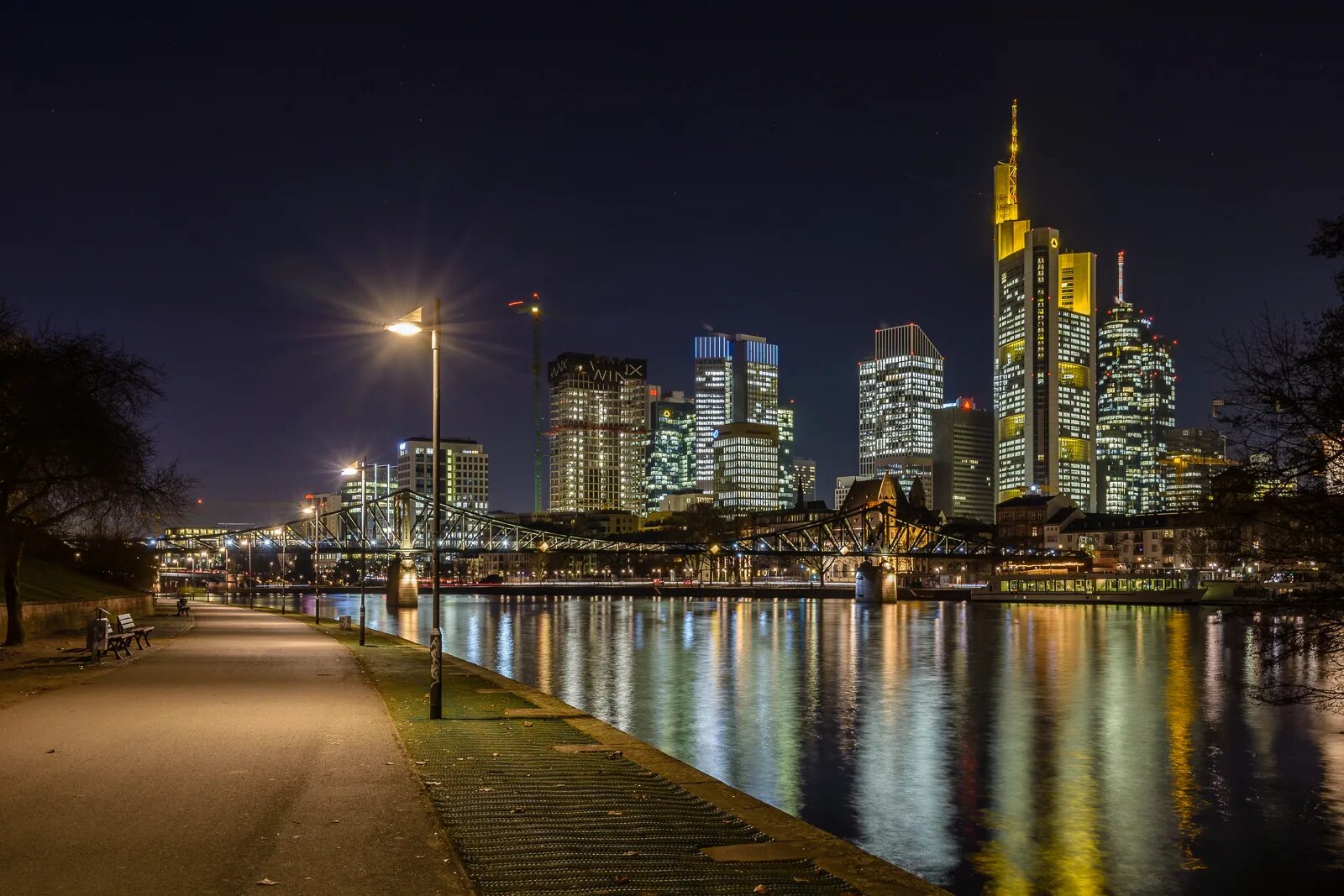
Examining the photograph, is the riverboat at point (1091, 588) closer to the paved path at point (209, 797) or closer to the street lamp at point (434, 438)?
the street lamp at point (434, 438)

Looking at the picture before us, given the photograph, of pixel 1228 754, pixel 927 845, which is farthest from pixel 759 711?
pixel 927 845

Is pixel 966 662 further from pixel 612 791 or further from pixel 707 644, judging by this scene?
pixel 612 791

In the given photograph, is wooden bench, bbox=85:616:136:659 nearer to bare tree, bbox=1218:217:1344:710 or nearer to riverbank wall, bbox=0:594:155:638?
riverbank wall, bbox=0:594:155:638

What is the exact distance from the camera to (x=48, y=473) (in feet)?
102

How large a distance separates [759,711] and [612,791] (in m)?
22.6

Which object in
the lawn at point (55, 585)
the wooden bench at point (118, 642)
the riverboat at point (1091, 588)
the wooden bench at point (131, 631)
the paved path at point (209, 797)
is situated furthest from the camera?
the riverboat at point (1091, 588)

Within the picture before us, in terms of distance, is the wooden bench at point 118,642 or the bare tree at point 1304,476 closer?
the bare tree at point 1304,476

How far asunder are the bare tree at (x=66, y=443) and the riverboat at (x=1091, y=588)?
119957mm

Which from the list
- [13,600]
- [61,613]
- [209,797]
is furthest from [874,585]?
[209,797]

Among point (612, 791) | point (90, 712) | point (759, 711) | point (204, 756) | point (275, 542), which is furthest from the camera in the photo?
point (275, 542)

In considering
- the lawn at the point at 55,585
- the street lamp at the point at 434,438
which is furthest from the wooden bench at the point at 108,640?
the street lamp at the point at 434,438

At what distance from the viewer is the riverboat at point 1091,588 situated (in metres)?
138

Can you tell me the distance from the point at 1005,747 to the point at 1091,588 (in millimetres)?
131767

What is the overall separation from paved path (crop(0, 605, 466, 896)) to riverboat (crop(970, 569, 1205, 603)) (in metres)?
127
